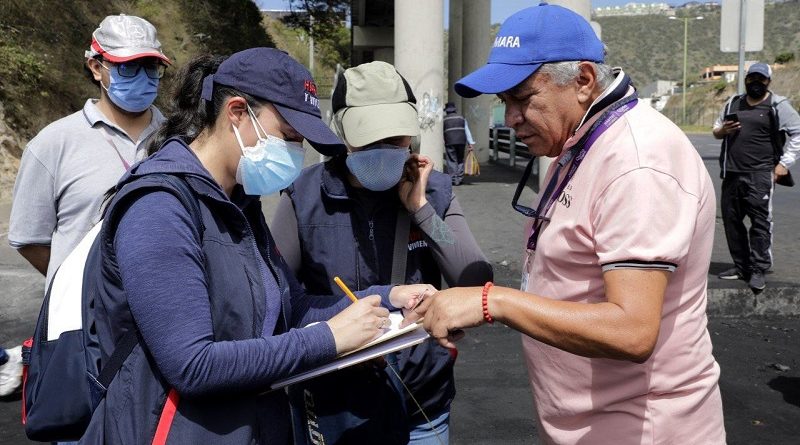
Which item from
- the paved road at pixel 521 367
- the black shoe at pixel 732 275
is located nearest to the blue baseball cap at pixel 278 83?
the paved road at pixel 521 367

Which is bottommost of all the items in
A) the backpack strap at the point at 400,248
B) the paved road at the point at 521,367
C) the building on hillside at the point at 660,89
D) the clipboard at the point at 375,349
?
the building on hillside at the point at 660,89

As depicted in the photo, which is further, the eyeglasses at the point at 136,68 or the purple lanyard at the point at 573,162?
the eyeglasses at the point at 136,68

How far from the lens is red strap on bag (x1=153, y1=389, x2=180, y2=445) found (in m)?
1.94

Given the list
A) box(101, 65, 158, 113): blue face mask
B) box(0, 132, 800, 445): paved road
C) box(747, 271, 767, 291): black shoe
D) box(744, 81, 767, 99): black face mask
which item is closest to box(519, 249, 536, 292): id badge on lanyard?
box(101, 65, 158, 113): blue face mask

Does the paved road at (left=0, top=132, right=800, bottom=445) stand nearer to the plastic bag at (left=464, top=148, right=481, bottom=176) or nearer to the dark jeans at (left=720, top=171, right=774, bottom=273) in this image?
the dark jeans at (left=720, top=171, right=774, bottom=273)

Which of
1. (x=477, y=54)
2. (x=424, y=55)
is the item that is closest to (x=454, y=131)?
(x=424, y=55)

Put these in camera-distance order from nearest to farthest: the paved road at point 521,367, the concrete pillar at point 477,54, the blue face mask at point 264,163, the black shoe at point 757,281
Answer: the blue face mask at point 264,163 < the paved road at point 521,367 < the black shoe at point 757,281 < the concrete pillar at point 477,54

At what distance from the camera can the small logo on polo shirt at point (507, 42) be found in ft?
7.27

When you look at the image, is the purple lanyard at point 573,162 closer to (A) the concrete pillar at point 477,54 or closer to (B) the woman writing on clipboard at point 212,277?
(B) the woman writing on clipboard at point 212,277

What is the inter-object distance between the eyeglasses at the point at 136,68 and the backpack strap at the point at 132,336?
6.74 ft

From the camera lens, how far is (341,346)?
2.13 meters

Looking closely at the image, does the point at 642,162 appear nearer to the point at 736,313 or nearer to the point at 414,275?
the point at 414,275

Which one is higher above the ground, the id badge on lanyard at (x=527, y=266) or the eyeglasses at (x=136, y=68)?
the eyeglasses at (x=136, y=68)

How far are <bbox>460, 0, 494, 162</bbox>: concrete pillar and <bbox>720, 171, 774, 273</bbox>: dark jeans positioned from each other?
19.1m
